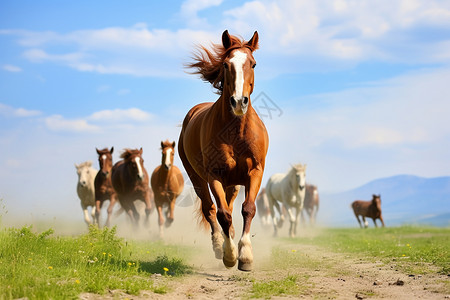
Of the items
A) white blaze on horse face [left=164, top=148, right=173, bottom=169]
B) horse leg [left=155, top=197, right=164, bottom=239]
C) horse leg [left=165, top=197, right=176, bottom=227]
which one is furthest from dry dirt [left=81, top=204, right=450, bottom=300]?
horse leg [left=165, top=197, right=176, bottom=227]

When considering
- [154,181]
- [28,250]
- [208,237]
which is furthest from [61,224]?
[28,250]

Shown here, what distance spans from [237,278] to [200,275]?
704mm

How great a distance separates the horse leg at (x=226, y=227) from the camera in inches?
262

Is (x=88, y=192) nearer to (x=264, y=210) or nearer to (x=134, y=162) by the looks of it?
(x=134, y=162)

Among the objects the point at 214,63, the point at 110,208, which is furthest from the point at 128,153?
the point at 214,63

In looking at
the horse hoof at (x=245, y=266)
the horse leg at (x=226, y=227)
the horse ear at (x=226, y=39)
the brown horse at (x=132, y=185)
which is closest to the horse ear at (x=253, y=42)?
the horse ear at (x=226, y=39)

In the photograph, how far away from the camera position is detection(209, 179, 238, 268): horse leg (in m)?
6.65

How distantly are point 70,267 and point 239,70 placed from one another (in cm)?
350

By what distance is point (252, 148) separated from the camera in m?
7.04

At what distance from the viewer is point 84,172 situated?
728 inches

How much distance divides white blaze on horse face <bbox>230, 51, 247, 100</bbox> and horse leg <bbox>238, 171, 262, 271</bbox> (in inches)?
52.7

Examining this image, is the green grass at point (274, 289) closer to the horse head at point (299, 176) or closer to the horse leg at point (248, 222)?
the horse leg at point (248, 222)

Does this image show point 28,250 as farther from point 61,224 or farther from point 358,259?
point 61,224

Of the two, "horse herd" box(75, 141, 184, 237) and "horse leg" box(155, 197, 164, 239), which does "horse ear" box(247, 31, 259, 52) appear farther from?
"horse leg" box(155, 197, 164, 239)
